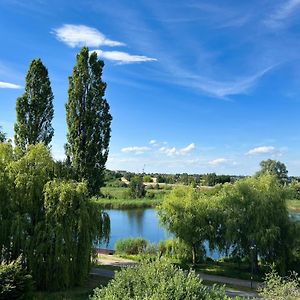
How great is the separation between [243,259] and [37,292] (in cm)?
1472

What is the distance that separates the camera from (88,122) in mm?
27672

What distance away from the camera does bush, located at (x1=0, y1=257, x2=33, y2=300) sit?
1548 centimetres

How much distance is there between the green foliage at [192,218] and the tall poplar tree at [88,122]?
18.6 ft

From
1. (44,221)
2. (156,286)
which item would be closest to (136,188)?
(44,221)

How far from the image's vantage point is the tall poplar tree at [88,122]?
27.4 meters

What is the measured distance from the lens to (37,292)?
770 inches

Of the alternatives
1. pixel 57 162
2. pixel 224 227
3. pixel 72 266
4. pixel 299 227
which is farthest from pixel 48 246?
pixel 299 227

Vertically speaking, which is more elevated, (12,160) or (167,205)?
(12,160)

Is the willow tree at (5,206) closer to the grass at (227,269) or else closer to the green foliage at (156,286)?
the green foliage at (156,286)

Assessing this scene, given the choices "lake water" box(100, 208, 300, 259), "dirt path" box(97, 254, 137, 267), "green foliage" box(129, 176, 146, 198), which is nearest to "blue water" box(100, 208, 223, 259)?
"lake water" box(100, 208, 300, 259)

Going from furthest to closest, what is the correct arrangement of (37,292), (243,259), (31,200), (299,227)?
(243,259) < (299,227) < (31,200) < (37,292)

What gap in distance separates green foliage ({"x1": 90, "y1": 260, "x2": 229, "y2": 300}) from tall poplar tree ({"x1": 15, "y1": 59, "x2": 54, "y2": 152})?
1796cm

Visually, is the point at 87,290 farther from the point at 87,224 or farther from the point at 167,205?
the point at 167,205

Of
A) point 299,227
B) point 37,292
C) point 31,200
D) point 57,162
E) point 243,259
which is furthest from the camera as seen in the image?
point 243,259
